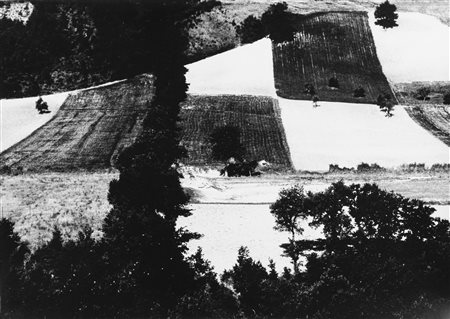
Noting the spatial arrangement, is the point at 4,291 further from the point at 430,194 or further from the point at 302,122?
Answer: the point at 302,122

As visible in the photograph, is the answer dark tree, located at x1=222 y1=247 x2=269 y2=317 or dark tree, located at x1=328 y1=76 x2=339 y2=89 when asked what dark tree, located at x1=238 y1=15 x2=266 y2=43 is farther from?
dark tree, located at x1=222 y1=247 x2=269 y2=317

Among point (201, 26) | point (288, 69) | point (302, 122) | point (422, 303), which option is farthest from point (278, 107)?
point (422, 303)

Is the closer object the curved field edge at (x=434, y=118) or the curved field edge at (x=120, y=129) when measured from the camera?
the curved field edge at (x=120, y=129)

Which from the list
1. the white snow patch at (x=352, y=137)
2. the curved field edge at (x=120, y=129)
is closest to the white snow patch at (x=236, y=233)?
the curved field edge at (x=120, y=129)

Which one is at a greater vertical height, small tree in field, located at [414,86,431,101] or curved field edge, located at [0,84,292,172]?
small tree in field, located at [414,86,431,101]

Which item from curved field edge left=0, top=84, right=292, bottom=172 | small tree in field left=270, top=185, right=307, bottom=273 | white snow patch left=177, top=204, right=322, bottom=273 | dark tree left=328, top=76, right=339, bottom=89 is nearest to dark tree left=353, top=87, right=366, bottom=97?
dark tree left=328, top=76, right=339, bottom=89

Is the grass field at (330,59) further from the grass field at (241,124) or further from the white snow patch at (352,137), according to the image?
the grass field at (241,124)
